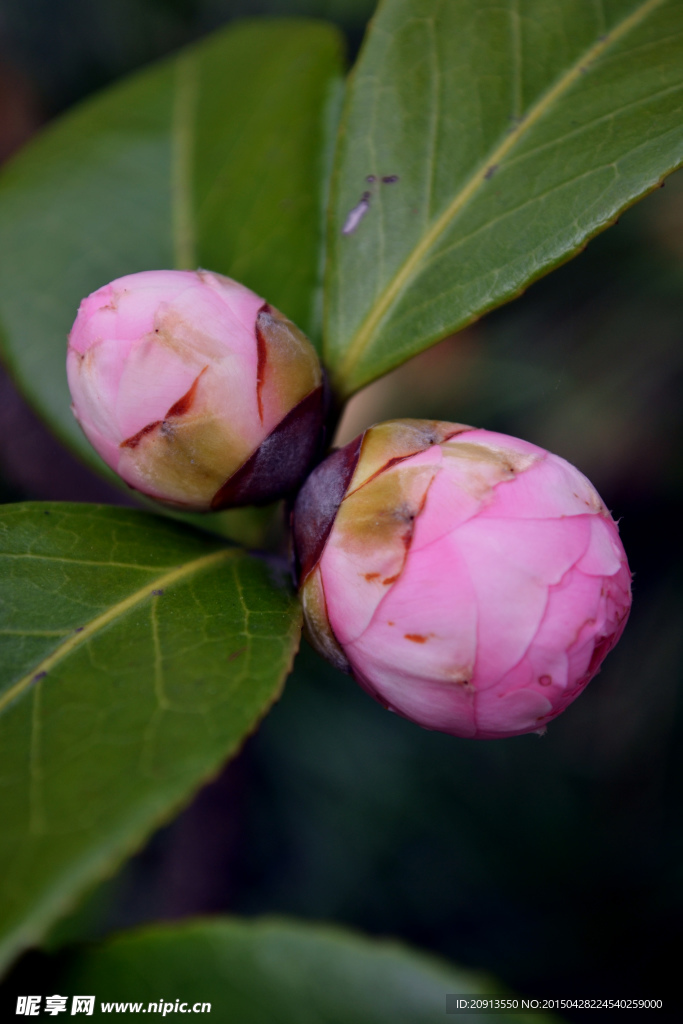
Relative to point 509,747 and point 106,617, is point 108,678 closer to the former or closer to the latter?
point 106,617

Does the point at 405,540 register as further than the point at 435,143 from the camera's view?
No

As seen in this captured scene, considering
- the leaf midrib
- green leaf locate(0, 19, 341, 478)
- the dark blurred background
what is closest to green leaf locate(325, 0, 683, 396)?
green leaf locate(0, 19, 341, 478)

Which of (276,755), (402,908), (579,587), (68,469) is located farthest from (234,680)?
(402,908)

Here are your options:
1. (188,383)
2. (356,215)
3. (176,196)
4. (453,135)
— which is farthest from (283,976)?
(176,196)

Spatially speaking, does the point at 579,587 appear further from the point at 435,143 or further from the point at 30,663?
the point at 435,143

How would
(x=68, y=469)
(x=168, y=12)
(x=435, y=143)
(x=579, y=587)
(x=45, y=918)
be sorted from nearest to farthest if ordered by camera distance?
(x=45, y=918) < (x=579, y=587) < (x=435, y=143) < (x=68, y=469) < (x=168, y=12)

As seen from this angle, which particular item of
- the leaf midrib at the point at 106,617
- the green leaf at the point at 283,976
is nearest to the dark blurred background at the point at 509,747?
the leaf midrib at the point at 106,617
